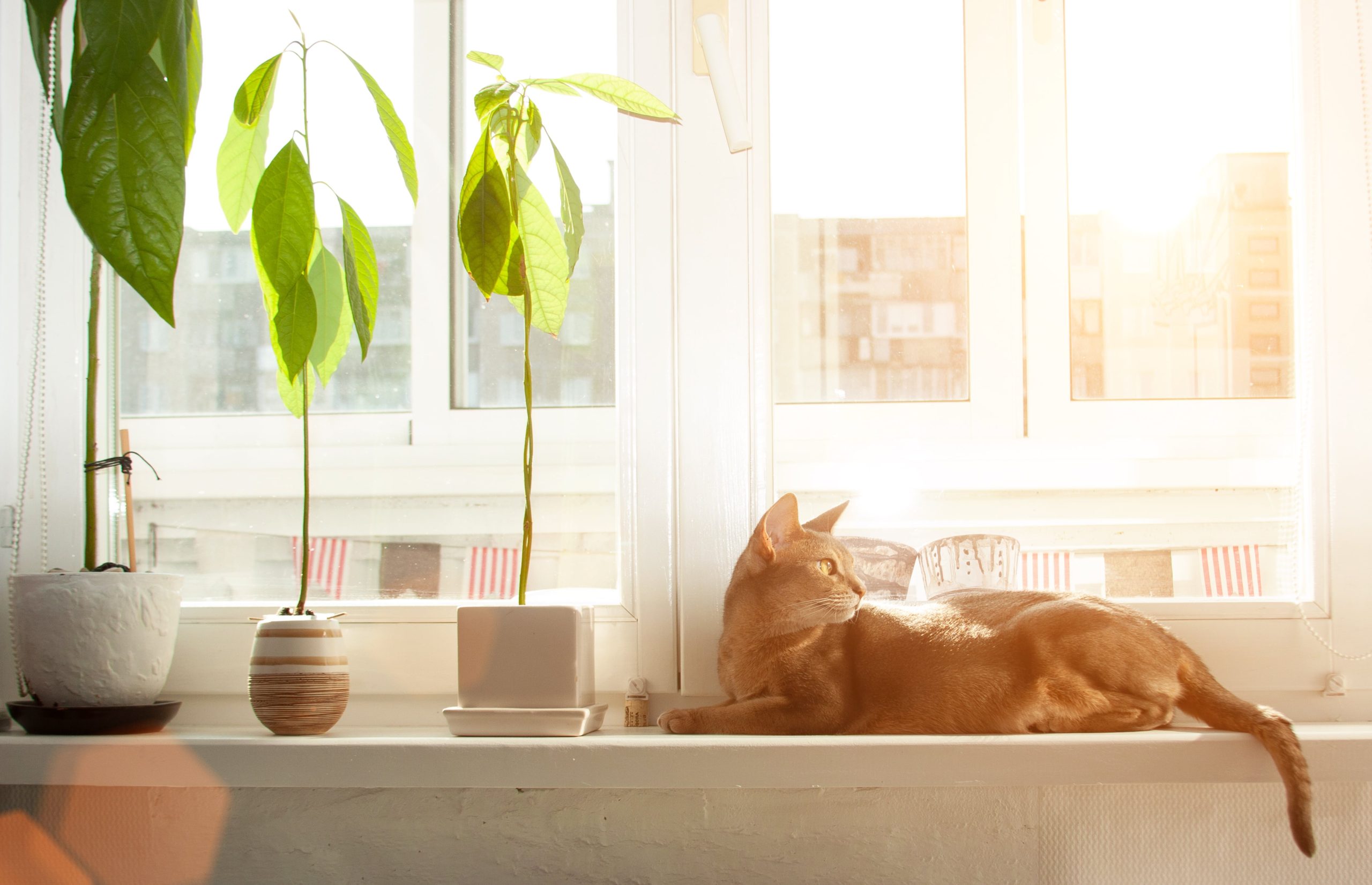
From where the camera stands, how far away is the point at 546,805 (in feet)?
3.50

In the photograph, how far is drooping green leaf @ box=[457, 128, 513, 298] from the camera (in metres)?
0.98

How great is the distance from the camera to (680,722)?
942 millimetres

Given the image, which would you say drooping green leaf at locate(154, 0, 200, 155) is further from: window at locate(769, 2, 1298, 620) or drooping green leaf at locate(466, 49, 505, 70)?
window at locate(769, 2, 1298, 620)

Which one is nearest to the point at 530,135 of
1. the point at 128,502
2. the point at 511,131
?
the point at 511,131

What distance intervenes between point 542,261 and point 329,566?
46 centimetres

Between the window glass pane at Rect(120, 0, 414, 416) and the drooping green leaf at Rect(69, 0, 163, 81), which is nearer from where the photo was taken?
the drooping green leaf at Rect(69, 0, 163, 81)

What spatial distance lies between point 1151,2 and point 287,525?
1269 millimetres

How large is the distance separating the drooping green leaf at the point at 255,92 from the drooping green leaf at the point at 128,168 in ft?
0.38

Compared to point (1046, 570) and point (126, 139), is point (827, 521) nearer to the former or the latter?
point (1046, 570)

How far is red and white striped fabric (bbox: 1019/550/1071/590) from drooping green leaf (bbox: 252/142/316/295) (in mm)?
825

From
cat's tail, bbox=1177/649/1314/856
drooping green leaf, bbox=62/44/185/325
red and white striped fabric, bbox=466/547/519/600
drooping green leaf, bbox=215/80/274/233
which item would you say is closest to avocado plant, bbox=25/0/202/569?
drooping green leaf, bbox=62/44/185/325

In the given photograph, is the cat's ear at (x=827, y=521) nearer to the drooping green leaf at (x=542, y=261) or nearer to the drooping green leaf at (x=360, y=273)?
the drooping green leaf at (x=542, y=261)

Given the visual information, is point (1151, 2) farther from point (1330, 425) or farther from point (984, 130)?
point (1330, 425)

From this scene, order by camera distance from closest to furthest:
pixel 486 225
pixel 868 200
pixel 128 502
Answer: pixel 486 225 < pixel 128 502 < pixel 868 200
